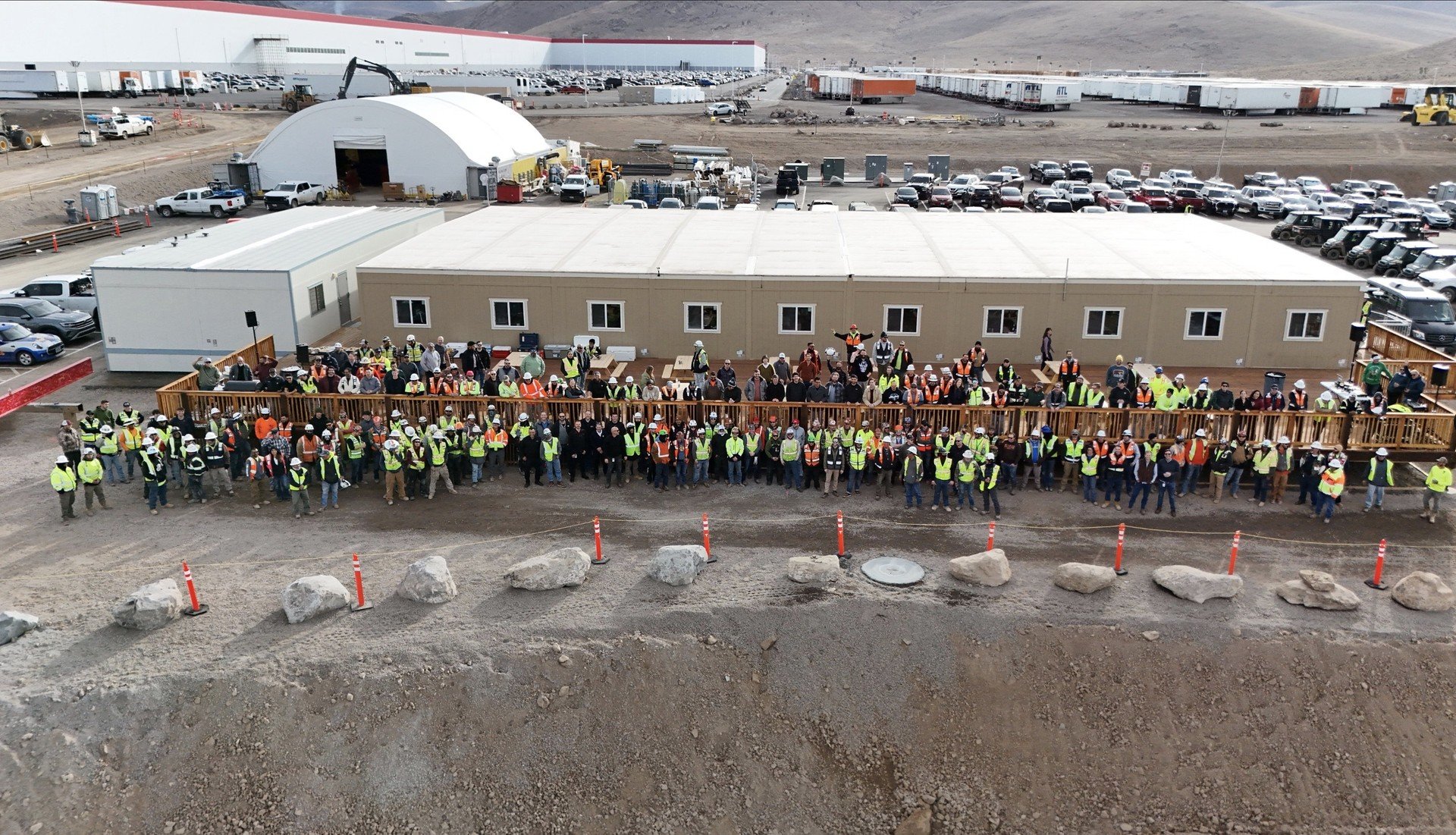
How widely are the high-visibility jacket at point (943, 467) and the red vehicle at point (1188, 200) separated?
39325 millimetres

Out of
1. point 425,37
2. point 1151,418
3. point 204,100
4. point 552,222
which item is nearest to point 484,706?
point 1151,418

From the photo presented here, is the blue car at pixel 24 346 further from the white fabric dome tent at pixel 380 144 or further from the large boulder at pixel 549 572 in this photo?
the white fabric dome tent at pixel 380 144

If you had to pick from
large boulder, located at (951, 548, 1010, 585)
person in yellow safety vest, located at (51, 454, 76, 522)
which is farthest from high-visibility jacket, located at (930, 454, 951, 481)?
person in yellow safety vest, located at (51, 454, 76, 522)

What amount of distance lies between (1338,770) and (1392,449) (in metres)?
9.28

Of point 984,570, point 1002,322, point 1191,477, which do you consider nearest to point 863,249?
point 1002,322

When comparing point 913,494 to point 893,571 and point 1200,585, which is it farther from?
point 1200,585

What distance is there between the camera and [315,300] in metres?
28.4

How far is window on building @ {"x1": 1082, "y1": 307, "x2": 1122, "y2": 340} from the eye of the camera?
25938 mm

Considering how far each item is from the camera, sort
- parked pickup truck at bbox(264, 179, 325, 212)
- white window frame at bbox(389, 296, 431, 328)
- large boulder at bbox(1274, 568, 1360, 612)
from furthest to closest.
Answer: parked pickup truck at bbox(264, 179, 325, 212)
white window frame at bbox(389, 296, 431, 328)
large boulder at bbox(1274, 568, 1360, 612)

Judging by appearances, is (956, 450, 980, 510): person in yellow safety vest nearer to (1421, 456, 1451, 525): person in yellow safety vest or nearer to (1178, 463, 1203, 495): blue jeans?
(1178, 463, 1203, 495): blue jeans

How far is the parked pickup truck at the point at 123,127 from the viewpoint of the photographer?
232 ft

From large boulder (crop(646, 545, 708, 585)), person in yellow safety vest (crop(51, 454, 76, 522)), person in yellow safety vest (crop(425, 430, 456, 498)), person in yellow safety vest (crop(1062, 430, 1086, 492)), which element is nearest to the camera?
large boulder (crop(646, 545, 708, 585))

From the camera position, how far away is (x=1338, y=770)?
13539mm

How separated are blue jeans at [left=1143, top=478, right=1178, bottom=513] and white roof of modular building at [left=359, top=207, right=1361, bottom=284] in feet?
27.9
